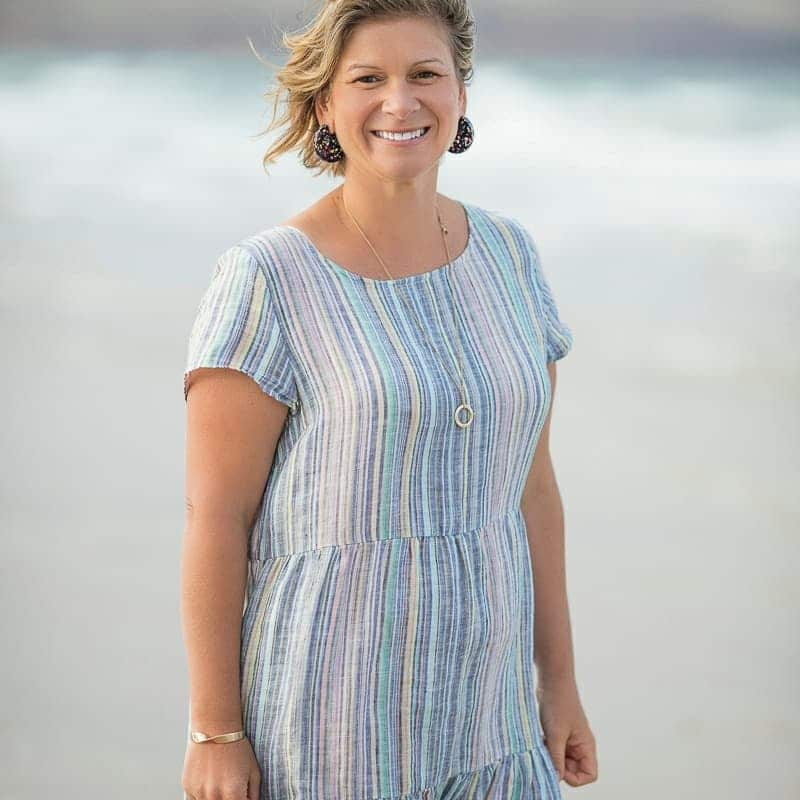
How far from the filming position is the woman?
1475mm

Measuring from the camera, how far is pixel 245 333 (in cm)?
146

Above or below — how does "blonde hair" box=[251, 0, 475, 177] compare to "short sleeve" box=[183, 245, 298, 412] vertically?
above

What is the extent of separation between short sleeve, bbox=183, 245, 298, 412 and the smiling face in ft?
0.63

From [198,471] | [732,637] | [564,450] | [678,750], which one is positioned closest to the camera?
[198,471]

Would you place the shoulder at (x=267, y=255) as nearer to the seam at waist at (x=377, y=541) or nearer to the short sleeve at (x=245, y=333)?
the short sleeve at (x=245, y=333)

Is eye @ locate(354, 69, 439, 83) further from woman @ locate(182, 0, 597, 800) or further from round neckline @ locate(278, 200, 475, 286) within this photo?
round neckline @ locate(278, 200, 475, 286)

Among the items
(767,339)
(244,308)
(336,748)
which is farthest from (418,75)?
(767,339)

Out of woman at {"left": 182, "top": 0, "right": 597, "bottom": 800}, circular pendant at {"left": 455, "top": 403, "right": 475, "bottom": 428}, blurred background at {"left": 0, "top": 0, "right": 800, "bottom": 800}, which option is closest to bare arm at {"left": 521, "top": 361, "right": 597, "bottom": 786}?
woman at {"left": 182, "top": 0, "right": 597, "bottom": 800}

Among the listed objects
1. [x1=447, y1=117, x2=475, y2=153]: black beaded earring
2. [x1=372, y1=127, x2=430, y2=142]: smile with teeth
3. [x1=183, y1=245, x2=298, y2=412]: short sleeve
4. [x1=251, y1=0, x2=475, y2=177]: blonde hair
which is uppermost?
[x1=251, y1=0, x2=475, y2=177]: blonde hair

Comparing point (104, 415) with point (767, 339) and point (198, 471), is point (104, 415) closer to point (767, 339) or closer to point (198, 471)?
point (767, 339)

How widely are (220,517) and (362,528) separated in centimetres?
15

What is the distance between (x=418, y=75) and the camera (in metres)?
1.55

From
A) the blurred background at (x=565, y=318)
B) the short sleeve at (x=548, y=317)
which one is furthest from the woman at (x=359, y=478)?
the blurred background at (x=565, y=318)

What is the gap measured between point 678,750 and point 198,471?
2.06 meters
